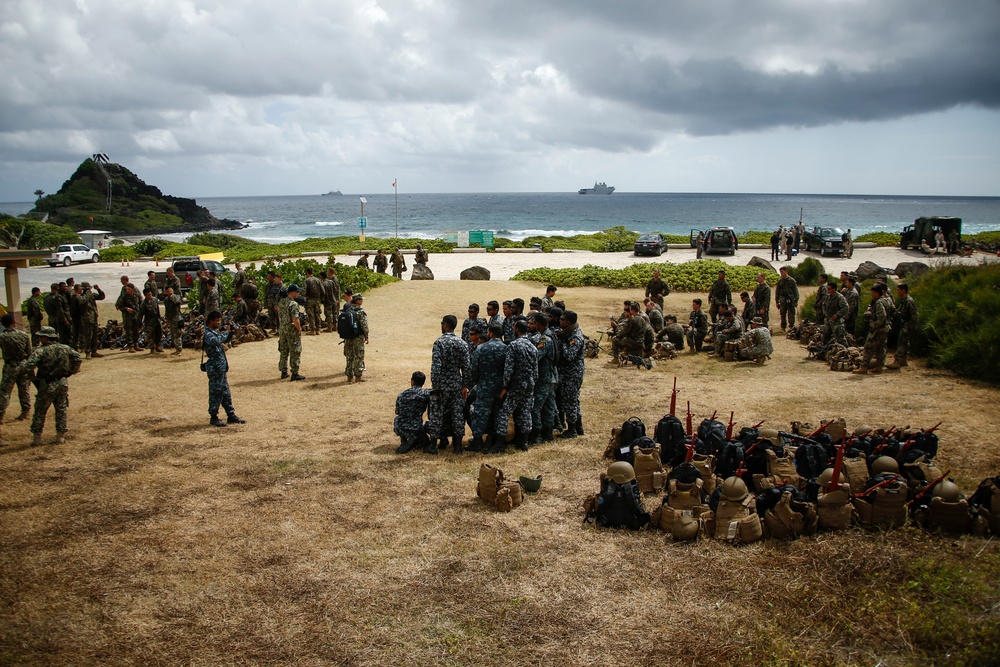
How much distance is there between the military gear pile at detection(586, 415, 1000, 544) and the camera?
6.76 meters

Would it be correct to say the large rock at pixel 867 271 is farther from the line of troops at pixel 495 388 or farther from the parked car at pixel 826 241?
the line of troops at pixel 495 388

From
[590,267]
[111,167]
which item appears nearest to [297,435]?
[590,267]

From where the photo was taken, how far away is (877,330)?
13.8 meters

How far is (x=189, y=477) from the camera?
8688 millimetres

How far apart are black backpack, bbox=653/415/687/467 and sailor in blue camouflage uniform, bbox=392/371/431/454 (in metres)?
3.36

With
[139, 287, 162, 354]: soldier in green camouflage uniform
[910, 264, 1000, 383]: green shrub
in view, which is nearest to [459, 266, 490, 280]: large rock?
[139, 287, 162, 354]: soldier in green camouflage uniform

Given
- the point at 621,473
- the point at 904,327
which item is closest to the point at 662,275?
the point at 904,327

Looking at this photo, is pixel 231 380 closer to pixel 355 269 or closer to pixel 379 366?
pixel 379 366

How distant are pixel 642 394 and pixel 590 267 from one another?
17828 mm

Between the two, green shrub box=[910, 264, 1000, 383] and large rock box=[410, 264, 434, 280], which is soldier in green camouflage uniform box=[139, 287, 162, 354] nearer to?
large rock box=[410, 264, 434, 280]

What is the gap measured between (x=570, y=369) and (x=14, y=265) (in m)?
15.0

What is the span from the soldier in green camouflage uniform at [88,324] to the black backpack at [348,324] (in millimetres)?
8186

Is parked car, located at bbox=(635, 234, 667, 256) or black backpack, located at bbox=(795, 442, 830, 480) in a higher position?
parked car, located at bbox=(635, 234, 667, 256)

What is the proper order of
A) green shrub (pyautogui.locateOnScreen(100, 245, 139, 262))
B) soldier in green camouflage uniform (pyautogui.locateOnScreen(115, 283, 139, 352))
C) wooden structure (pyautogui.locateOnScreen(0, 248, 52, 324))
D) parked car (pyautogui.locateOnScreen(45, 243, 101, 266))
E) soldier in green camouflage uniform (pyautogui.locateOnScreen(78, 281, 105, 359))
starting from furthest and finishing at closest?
green shrub (pyautogui.locateOnScreen(100, 245, 139, 262)) → parked car (pyautogui.locateOnScreen(45, 243, 101, 266)) → soldier in green camouflage uniform (pyautogui.locateOnScreen(115, 283, 139, 352)) → soldier in green camouflage uniform (pyautogui.locateOnScreen(78, 281, 105, 359)) → wooden structure (pyautogui.locateOnScreen(0, 248, 52, 324))
